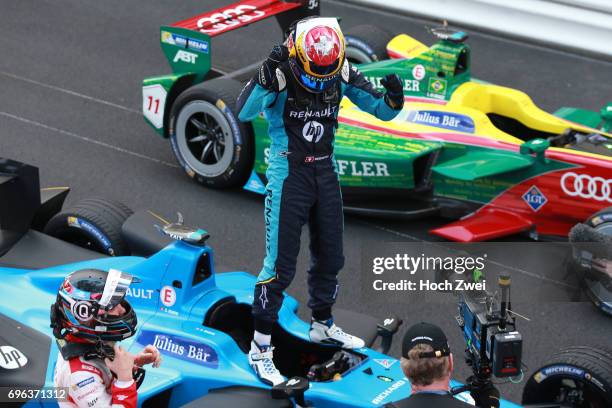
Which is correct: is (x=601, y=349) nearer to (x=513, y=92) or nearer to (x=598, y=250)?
(x=598, y=250)

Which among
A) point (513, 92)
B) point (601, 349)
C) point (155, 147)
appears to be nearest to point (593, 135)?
point (513, 92)

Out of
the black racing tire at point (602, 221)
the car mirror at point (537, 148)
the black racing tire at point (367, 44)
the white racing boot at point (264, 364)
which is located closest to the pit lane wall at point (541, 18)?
the black racing tire at point (367, 44)

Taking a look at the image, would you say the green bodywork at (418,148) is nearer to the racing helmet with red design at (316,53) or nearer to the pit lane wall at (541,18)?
the racing helmet with red design at (316,53)

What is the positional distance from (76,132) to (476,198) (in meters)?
3.82

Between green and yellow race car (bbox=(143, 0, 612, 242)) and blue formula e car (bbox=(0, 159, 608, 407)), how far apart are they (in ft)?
6.65

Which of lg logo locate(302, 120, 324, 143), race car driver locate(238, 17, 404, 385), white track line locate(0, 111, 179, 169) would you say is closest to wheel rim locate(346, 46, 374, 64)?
white track line locate(0, 111, 179, 169)

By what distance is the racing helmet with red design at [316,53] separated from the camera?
5.59m

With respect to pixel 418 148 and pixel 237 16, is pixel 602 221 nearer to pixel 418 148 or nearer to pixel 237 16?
pixel 418 148

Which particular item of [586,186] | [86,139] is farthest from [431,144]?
[86,139]

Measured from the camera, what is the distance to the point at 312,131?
19.1ft

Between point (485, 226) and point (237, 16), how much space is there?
2.76 metres

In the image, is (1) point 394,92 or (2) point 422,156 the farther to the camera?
(2) point 422,156

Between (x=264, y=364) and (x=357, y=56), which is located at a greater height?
(x=357, y=56)

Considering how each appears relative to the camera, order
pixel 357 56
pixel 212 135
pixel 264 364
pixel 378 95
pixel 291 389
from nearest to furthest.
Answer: pixel 291 389
pixel 264 364
pixel 378 95
pixel 212 135
pixel 357 56
